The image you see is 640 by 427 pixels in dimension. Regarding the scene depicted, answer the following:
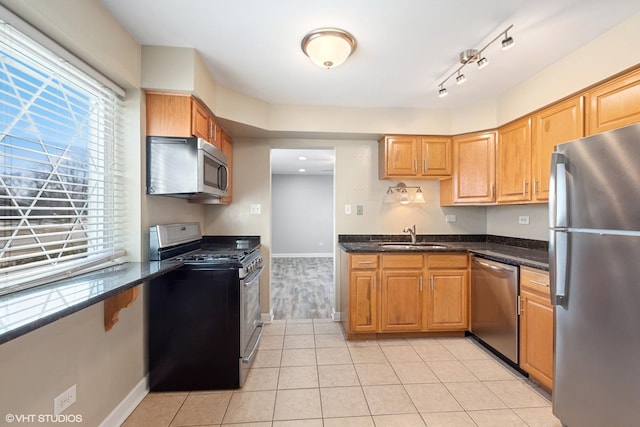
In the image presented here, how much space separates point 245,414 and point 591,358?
1.98 m

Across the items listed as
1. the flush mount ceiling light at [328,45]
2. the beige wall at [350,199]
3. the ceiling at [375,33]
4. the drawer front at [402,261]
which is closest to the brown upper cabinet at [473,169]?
the beige wall at [350,199]

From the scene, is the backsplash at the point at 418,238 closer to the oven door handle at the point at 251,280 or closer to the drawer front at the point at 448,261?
the drawer front at the point at 448,261

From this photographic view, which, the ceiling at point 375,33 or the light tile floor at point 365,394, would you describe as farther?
the light tile floor at point 365,394

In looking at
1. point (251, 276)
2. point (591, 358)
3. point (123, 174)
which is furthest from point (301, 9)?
point (591, 358)

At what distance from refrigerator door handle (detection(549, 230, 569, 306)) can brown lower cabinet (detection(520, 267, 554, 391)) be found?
423 millimetres

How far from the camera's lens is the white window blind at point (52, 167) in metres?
1.15

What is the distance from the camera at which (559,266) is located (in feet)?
4.99

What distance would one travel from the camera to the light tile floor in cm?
167

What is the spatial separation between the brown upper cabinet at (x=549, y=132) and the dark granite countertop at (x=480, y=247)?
20.9 inches

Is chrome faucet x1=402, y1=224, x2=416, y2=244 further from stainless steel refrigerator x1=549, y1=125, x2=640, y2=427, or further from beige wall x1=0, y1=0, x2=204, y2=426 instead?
beige wall x1=0, y1=0, x2=204, y2=426

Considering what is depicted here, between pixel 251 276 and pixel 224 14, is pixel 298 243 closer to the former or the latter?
pixel 251 276

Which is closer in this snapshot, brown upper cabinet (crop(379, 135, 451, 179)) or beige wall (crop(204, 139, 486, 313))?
brown upper cabinet (crop(379, 135, 451, 179))

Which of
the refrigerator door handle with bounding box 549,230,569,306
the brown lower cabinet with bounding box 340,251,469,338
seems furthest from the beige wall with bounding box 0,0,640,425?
the refrigerator door handle with bounding box 549,230,569,306

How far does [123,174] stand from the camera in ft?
6.08
